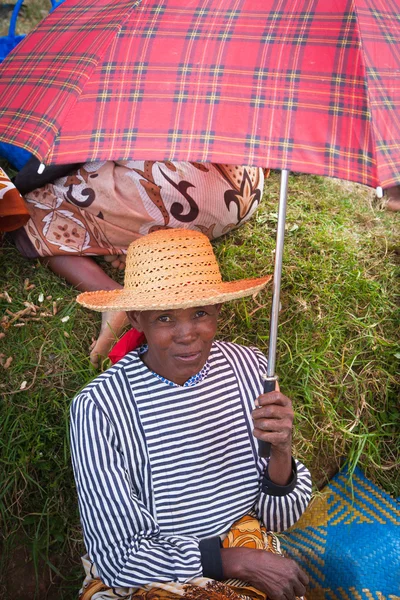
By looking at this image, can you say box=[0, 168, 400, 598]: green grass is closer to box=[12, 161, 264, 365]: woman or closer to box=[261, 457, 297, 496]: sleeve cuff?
box=[12, 161, 264, 365]: woman

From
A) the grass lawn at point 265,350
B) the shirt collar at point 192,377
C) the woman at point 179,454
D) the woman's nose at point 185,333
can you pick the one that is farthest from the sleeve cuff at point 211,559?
the grass lawn at point 265,350

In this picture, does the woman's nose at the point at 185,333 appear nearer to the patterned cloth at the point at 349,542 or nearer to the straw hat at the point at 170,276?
the straw hat at the point at 170,276

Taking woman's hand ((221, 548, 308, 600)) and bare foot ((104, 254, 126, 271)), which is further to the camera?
bare foot ((104, 254, 126, 271))

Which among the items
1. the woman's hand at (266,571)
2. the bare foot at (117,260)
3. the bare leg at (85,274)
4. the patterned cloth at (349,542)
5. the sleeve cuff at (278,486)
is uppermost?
the bare foot at (117,260)

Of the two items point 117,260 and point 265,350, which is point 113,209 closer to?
point 117,260

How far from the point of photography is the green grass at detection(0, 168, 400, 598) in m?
3.22

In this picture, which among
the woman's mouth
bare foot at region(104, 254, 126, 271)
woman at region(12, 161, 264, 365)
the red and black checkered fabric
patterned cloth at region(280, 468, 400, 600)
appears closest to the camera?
the red and black checkered fabric

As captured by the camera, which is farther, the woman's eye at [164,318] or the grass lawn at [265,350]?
the grass lawn at [265,350]

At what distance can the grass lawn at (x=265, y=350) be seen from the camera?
10.5 ft

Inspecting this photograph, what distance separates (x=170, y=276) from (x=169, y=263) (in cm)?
5

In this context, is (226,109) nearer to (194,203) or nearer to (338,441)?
(194,203)

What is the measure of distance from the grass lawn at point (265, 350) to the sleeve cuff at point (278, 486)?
91 centimetres

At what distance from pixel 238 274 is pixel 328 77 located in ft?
6.40

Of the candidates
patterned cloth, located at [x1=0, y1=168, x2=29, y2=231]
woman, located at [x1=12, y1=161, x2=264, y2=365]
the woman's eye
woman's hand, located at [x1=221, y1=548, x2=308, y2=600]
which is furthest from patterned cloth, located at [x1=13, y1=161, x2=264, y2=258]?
woman's hand, located at [x1=221, y1=548, x2=308, y2=600]
